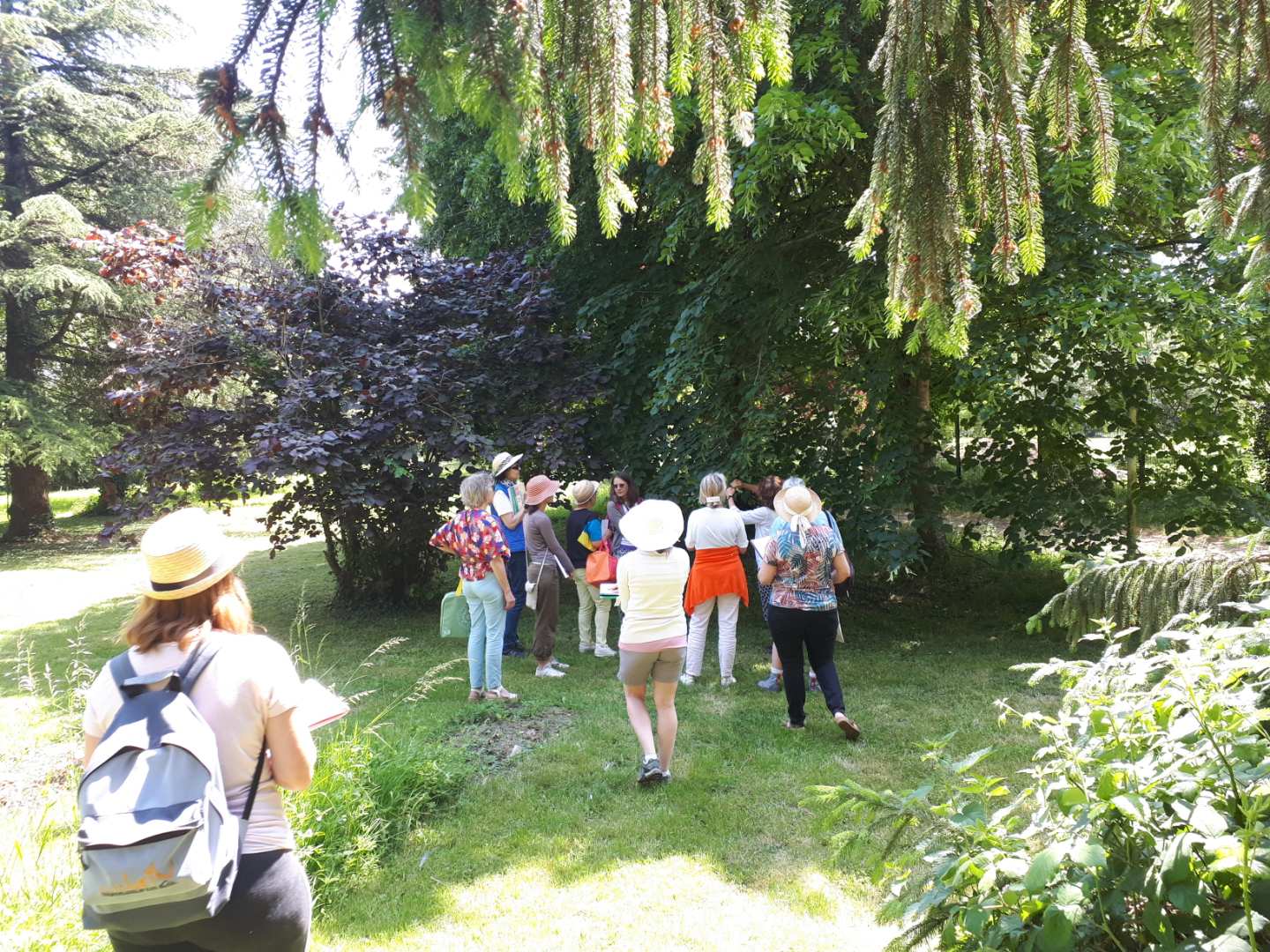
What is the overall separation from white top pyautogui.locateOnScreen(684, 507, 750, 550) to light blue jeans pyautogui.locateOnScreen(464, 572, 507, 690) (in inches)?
63.8

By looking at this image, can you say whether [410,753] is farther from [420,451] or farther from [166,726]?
[420,451]

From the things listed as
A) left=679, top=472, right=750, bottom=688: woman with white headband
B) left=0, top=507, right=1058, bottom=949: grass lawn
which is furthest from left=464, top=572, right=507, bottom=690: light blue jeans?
left=679, top=472, right=750, bottom=688: woman with white headband

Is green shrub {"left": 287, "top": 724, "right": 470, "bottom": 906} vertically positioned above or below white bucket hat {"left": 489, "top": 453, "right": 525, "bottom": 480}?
below

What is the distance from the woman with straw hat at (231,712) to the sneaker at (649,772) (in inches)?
111

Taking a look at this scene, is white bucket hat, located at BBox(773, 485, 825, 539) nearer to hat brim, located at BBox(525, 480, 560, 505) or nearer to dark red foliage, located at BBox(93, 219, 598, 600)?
hat brim, located at BBox(525, 480, 560, 505)

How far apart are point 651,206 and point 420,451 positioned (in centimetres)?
385

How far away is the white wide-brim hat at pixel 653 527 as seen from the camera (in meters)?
4.71

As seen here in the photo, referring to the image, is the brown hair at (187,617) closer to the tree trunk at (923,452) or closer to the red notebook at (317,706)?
the red notebook at (317,706)

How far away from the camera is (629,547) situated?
7.48m

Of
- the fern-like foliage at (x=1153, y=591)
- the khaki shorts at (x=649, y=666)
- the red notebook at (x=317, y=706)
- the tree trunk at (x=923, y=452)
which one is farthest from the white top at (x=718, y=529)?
the red notebook at (x=317, y=706)

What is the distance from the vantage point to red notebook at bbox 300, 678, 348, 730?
221cm

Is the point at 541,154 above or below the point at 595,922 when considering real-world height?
above

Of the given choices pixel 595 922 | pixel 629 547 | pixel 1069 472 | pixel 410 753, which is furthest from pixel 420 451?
pixel 1069 472

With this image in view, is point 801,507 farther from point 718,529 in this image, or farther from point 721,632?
point 721,632
